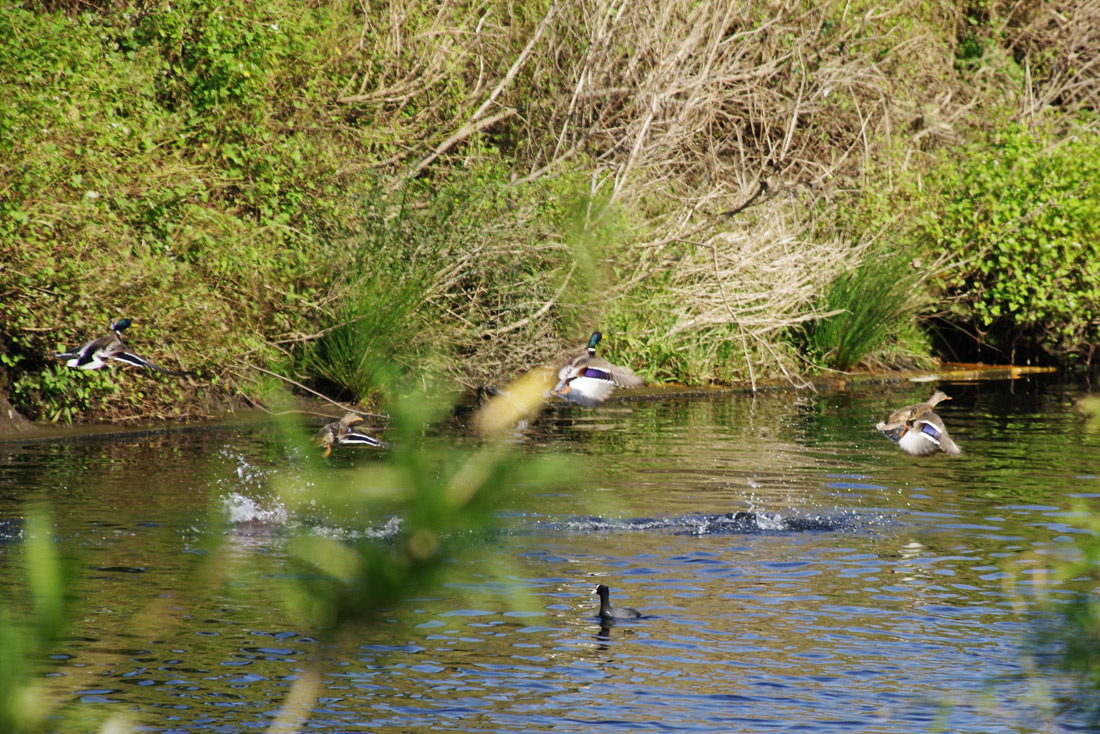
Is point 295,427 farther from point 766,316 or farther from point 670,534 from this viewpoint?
point 766,316

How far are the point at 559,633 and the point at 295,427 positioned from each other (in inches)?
287

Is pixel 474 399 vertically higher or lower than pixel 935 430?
higher

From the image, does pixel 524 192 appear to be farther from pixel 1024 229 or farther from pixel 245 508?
pixel 1024 229

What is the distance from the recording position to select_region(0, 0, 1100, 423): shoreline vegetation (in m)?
16.8

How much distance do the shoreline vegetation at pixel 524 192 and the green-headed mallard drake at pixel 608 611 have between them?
3900 millimetres

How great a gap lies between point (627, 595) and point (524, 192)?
10.9 meters

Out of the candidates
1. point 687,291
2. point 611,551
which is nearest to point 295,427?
point 611,551

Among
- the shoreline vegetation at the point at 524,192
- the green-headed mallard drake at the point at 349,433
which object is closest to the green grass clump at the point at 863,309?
the shoreline vegetation at the point at 524,192

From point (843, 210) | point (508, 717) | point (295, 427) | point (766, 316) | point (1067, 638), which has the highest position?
point (843, 210)

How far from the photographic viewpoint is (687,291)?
72.3ft

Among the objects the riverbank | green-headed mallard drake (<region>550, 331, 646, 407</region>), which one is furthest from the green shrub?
green-headed mallard drake (<region>550, 331, 646, 407</region>)

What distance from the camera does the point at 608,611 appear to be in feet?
31.2

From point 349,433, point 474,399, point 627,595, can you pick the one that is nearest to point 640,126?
point 474,399

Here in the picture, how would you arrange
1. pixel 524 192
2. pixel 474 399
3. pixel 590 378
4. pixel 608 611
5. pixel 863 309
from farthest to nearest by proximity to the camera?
pixel 863 309
pixel 524 192
pixel 474 399
pixel 590 378
pixel 608 611
